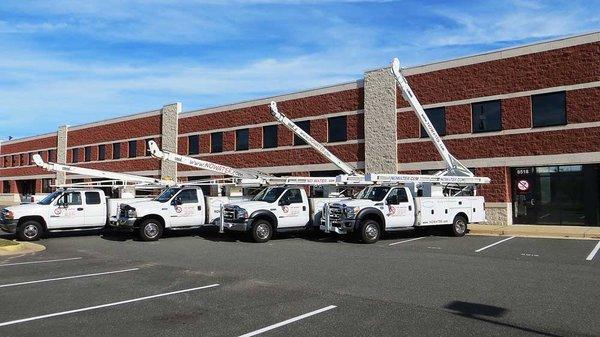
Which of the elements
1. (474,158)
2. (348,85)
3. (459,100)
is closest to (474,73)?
(459,100)

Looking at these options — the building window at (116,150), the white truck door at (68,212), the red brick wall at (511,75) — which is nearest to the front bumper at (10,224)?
the white truck door at (68,212)

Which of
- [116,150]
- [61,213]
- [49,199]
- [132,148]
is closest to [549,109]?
[61,213]

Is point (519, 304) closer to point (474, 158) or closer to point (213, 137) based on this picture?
point (474, 158)

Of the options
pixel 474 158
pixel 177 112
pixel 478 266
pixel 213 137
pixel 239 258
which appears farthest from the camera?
pixel 177 112

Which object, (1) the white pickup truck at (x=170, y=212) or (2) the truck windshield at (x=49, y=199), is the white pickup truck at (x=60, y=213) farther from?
(1) the white pickup truck at (x=170, y=212)

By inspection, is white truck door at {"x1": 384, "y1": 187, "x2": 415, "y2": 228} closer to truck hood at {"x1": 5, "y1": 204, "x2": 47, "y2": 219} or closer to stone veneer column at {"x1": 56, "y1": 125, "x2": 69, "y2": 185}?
truck hood at {"x1": 5, "y1": 204, "x2": 47, "y2": 219}

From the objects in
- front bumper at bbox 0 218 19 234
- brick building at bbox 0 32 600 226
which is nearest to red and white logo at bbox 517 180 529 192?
brick building at bbox 0 32 600 226

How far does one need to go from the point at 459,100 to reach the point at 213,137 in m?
17.3

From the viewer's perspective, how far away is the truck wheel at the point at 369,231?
16375 mm

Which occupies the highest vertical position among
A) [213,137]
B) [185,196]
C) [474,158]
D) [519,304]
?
[213,137]

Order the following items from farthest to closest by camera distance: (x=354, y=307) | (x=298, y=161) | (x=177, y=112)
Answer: (x=177, y=112) < (x=298, y=161) < (x=354, y=307)

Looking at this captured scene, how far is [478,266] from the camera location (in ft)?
37.7

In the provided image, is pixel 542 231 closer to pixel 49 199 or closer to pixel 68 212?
pixel 68 212

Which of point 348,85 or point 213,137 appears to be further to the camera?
point 213,137
